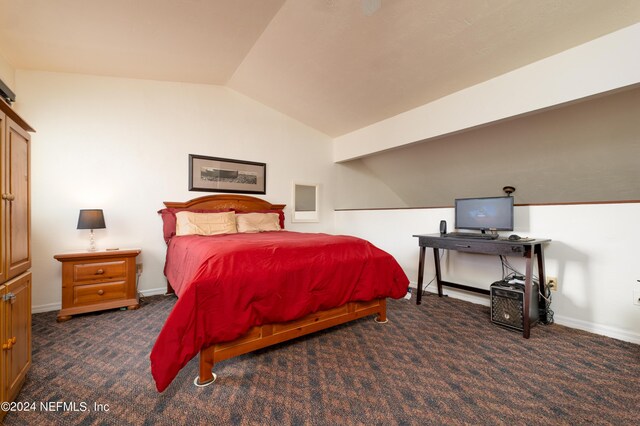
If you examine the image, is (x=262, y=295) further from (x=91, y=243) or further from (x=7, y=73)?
(x=7, y=73)

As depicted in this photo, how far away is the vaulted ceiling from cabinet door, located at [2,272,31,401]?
6.48 ft

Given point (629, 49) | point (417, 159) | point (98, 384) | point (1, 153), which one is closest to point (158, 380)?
point (98, 384)

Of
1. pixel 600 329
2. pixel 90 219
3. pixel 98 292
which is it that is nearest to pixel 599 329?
pixel 600 329

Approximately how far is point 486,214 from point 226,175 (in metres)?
3.28

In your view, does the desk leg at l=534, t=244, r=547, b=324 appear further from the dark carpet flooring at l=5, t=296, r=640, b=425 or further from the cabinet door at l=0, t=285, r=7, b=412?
the cabinet door at l=0, t=285, r=7, b=412

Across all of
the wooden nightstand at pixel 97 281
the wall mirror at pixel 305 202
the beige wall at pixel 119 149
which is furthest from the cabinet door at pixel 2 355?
the wall mirror at pixel 305 202

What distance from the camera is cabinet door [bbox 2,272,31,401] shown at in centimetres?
133

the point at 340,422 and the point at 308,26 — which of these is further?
the point at 308,26

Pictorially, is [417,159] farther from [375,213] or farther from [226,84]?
[226,84]

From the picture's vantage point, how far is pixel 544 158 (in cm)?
341

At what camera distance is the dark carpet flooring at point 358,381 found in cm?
135

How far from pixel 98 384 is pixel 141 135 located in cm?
274

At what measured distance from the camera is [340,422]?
4.29 ft

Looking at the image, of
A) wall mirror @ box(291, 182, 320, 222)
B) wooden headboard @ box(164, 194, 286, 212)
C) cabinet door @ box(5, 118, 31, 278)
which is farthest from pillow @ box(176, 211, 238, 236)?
cabinet door @ box(5, 118, 31, 278)
